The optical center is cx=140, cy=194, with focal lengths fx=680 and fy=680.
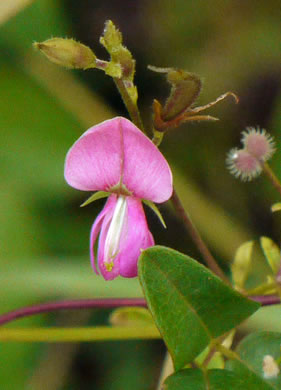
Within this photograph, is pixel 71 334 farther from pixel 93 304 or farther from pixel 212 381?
pixel 212 381

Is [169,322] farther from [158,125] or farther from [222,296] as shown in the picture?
[158,125]

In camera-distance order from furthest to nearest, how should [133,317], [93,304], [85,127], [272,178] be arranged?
[85,127], [133,317], [93,304], [272,178]

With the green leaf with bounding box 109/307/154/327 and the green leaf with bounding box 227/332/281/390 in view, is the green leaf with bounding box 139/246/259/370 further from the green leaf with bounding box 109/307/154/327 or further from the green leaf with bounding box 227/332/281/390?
the green leaf with bounding box 109/307/154/327

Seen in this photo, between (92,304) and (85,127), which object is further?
(85,127)

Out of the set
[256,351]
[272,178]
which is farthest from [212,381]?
[272,178]

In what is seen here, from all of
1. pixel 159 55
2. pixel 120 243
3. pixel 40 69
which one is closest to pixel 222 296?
pixel 120 243

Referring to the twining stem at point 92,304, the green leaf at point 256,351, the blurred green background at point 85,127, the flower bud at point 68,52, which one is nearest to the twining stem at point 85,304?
the twining stem at point 92,304
